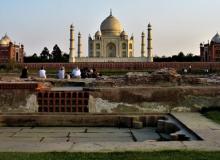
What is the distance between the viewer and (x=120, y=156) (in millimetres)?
3021

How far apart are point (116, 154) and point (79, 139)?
1.30m

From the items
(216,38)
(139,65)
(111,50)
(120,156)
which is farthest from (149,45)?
(120,156)

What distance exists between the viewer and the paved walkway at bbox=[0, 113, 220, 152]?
10.9 ft

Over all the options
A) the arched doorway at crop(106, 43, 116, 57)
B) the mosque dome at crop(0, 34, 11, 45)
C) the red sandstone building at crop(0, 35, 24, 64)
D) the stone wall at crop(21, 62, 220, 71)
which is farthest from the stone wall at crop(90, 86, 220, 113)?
the arched doorway at crop(106, 43, 116, 57)

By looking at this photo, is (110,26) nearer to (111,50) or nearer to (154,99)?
(111,50)

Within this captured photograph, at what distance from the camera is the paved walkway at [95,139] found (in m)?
3.31

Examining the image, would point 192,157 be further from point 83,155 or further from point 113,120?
point 113,120

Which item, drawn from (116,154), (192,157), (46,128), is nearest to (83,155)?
(116,154)

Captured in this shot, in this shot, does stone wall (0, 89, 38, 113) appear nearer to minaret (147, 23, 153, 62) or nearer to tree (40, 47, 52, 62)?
minaret (147, 23, 153, 62)

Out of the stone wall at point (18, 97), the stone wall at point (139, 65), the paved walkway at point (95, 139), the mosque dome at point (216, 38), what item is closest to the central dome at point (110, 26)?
the mosque dome at point (216, 38)

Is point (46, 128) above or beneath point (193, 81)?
beneath

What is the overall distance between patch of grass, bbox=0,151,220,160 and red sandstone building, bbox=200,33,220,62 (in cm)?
4385

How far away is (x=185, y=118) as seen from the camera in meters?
5.08

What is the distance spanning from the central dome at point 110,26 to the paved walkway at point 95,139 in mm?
48148
